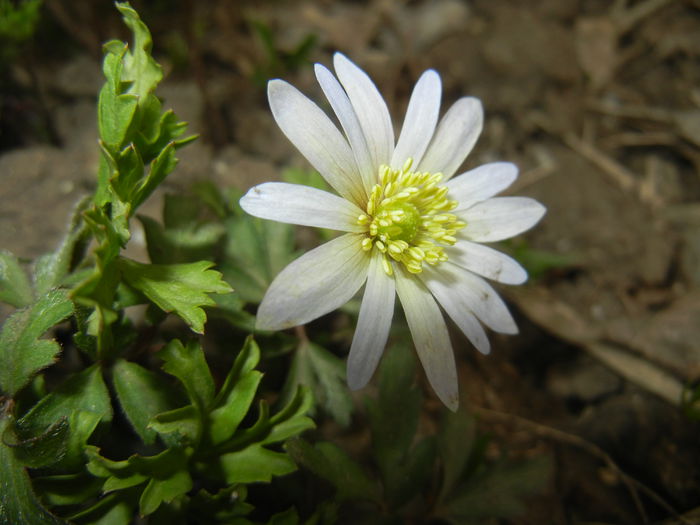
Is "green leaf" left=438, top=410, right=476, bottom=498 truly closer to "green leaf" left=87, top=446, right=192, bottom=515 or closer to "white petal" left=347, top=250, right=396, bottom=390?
"white petal" left=347, top=250, right=396, bottom=390

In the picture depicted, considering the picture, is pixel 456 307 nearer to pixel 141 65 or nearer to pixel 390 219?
pixel 390 219

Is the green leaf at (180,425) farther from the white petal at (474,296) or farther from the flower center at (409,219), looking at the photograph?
the white petal at (474,296)

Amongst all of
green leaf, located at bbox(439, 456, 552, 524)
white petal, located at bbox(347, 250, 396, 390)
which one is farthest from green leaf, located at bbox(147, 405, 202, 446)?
green leaf, located at bbox(439, 456, 552, 524)

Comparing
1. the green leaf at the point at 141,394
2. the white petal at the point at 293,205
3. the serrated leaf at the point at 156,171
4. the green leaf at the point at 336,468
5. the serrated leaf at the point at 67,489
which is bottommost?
the green leaf at the point at 336,468

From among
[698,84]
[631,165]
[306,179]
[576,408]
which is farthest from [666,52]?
[306,179]

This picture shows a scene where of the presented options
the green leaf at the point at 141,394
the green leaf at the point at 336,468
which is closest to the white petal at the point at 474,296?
the green leaf at the point at 336,468

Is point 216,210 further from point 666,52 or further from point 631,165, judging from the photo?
point 666,52
